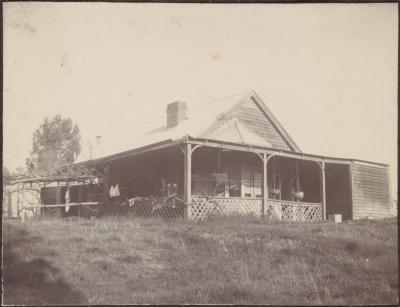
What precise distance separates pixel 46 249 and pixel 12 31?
5.20 m

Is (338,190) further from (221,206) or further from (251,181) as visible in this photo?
(221,206)

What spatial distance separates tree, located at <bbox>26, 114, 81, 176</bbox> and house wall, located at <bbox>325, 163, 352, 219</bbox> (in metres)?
29.7

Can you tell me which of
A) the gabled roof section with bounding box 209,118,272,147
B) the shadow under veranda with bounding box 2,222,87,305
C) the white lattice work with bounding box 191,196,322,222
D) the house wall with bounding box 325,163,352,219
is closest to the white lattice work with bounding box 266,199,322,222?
the white lattice work with bounding box 191,196,322,222

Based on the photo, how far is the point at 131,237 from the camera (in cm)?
1458

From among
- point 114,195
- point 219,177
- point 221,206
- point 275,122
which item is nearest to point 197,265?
point 221,206

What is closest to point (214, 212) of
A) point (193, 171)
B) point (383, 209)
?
point (193, 171)

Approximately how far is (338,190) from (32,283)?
61.1ft

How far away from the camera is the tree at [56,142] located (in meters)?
50.0

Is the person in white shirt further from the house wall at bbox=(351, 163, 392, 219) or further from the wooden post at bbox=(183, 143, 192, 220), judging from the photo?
the house wall at bbox=(351, 163, 392, 219)

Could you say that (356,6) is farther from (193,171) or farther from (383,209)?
(383,209)

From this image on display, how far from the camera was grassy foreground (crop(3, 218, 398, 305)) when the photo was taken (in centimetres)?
1034

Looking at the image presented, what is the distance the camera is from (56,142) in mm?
51594

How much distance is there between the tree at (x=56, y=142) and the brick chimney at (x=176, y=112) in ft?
81.3

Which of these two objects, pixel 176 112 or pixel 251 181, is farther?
pixel 176 112
